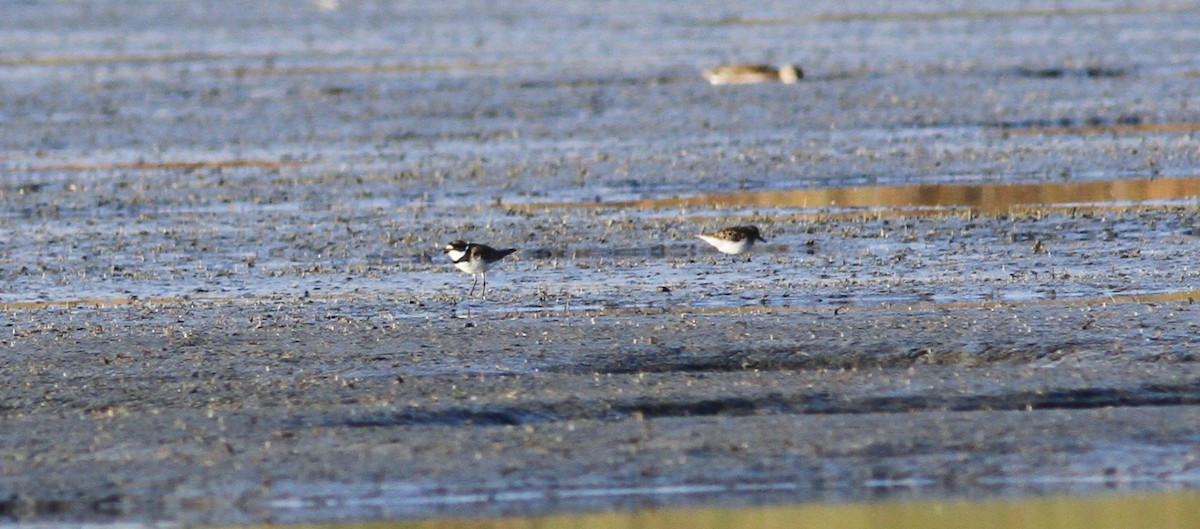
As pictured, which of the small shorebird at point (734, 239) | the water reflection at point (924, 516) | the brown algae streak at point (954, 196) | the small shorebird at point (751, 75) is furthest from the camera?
the small shorebird at point (751, 75)

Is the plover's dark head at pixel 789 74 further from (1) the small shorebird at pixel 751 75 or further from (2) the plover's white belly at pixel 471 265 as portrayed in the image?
(2) the plover's white belly at pixel 471 265

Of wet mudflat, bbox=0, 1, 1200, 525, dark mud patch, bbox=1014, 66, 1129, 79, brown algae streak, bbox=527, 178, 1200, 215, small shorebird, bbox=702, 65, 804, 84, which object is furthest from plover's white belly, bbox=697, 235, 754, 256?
dark mud patch, bbox=1014, 66, 1129, 79

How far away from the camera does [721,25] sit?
45.1m

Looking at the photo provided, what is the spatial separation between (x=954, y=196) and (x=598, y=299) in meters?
5.32

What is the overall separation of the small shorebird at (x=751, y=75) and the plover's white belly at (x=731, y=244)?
578 inches

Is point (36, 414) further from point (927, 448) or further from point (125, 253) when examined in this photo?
point (125, 253)

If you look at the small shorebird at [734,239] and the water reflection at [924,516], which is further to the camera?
the small shorebird at [734,239]

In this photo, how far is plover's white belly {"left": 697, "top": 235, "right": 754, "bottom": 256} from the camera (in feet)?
40.9

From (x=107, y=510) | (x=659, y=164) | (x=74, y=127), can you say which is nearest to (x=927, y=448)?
(x=107, y=510)

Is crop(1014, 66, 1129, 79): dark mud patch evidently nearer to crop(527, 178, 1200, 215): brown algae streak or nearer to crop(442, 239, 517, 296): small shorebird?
crop(527, 178, 1200, 215): brown algae streak

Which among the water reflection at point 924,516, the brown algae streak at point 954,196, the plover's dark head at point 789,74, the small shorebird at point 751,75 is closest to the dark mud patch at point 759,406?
the water reflection at point 924,516

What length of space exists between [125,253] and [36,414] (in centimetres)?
558

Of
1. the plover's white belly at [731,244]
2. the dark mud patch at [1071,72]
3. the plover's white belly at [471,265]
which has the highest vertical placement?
the dark mud patch at [1071,72]

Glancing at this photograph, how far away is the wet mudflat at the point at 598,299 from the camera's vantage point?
295 inches
